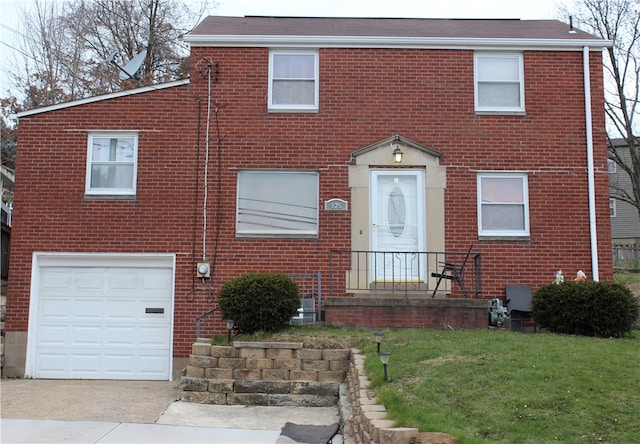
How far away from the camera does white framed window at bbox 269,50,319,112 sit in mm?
12141

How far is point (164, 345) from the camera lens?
37.9 feet

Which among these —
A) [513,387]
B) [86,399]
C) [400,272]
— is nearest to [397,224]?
[400,272]

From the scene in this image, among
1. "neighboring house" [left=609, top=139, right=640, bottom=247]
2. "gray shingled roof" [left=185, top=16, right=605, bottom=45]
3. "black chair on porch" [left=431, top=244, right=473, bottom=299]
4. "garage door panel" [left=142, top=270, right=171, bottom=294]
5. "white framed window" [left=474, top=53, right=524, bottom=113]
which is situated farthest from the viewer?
"neighboring house" [left=609, top=139, right=640, bottom=247]

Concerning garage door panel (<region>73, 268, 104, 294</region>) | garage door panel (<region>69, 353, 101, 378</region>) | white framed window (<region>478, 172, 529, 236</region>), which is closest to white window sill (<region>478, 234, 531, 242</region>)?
white framed window (<region>478, 172, 529, 236</region>)

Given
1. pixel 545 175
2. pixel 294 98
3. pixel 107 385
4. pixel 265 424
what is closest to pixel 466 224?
pixel 545 175

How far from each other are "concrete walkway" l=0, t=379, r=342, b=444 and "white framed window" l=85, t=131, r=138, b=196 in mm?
3852

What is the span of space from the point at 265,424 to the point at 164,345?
428cm

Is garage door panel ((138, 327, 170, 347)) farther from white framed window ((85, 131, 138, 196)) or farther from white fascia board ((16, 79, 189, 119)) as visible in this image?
white fascia board ((16, 79, 189, 119))

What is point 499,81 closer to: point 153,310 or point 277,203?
point 277,203

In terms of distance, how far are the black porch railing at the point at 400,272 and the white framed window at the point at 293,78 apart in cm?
308

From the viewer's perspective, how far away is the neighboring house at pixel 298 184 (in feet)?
37.9

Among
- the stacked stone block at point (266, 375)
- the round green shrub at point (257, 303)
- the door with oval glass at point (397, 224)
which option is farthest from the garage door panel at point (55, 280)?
the door with oval glass at point (397, 224)

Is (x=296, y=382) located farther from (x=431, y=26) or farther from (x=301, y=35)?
(x=431, y=26)

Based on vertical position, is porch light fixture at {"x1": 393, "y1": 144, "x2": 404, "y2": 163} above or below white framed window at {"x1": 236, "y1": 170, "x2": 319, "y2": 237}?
above
